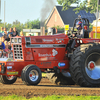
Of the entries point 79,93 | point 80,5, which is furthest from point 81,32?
point 80,5

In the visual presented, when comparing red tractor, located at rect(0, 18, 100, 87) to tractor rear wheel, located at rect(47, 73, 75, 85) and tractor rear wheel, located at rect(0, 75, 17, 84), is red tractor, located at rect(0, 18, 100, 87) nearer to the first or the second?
tractor rear wheel, located at rect(47, 73, 75, 85)

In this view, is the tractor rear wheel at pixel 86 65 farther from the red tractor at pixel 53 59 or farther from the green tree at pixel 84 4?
the green tree at pixel 84 4

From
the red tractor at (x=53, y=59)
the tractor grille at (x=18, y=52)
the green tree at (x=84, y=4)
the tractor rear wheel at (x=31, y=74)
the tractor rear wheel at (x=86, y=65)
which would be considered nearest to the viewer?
the tractor rear wheel at (x=31, y=74)

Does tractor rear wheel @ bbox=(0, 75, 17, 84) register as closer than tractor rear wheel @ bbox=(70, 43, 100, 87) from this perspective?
No

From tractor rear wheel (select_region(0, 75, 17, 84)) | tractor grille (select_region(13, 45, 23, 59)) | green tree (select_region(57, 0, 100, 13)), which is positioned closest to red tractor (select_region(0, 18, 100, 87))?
tractor grille (select_region(13, 45, 23, 59))

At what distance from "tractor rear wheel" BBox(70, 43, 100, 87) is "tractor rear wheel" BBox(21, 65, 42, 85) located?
3.79 ft

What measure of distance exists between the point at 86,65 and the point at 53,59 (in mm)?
1132

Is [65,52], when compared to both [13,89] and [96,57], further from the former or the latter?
[13,89]

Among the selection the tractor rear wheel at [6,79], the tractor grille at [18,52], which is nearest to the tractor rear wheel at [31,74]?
the tractor grille at [18,52]

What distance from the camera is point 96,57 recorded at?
9773mm

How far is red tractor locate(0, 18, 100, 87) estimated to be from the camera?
8906mm

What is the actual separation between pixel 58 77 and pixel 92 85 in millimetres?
1610

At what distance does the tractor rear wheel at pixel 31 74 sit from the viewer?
28.3ft

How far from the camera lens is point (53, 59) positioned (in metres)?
9.63
